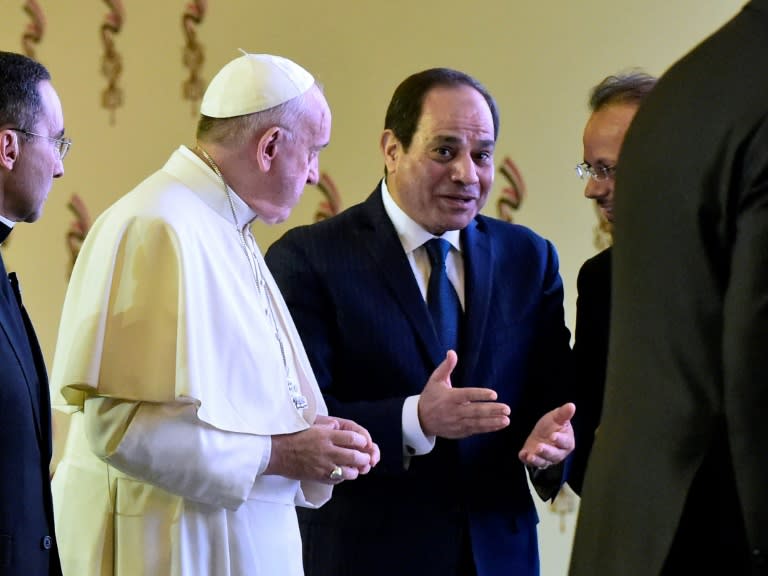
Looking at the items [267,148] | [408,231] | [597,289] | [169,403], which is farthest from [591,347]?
[169,403]

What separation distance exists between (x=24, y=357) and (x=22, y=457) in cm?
18

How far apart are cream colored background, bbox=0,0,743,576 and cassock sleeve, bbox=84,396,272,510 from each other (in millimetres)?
2037

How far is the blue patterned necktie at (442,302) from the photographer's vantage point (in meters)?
2.70

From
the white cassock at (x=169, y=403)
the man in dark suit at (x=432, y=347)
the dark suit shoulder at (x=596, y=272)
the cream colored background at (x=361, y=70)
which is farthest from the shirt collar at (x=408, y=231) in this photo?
the cream colored background at (x=361, y=70)

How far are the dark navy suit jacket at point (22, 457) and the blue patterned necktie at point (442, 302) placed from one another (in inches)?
39.6

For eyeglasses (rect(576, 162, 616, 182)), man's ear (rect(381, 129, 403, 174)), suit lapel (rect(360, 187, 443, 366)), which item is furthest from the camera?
man's ear (rect(381, 129, 403, 174))

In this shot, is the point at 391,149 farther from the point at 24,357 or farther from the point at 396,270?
the point at 24,357

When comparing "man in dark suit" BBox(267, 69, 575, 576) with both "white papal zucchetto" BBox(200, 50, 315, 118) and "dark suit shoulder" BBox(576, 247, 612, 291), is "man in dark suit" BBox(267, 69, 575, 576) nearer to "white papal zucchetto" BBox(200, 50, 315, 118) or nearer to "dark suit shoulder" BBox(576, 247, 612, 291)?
"dark suit shoulder" BBox(576, 247, 612, 291)

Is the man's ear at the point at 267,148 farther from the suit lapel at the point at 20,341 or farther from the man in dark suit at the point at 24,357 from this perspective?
the suit lapel at the point at 20,341

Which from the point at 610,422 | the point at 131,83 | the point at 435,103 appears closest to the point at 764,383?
the point at 610,422

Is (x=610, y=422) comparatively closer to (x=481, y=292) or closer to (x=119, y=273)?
(x=119, y=273)

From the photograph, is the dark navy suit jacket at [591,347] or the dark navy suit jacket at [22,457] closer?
the dark navy suit jacket at [22,457]

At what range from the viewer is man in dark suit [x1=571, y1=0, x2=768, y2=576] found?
117cm

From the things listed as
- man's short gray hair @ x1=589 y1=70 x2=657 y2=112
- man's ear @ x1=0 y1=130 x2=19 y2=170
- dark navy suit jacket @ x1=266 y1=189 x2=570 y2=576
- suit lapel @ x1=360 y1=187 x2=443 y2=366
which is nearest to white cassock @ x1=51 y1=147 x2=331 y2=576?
man's ear @ x1=0 y1=130 x2=19 y2=170
